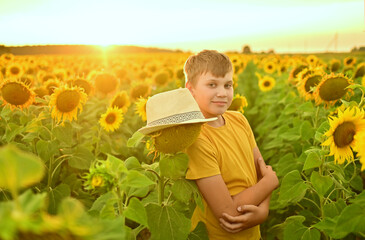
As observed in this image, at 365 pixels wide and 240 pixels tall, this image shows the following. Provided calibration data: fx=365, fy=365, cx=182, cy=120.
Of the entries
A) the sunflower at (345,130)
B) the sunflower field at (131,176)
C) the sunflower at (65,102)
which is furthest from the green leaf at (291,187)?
the sunflower at (65,102)

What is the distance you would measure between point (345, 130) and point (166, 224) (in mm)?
1061

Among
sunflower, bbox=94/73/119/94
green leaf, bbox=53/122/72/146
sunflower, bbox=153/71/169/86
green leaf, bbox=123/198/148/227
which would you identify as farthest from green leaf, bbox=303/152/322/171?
sunflower, bbox=153/71/169/86

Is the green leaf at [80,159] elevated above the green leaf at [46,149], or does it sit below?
below

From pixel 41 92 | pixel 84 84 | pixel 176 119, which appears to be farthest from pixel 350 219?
pixel 41 92

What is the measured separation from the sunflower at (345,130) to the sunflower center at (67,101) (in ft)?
6.57

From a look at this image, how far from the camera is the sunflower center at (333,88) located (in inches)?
120

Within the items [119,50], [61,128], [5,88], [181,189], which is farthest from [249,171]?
[119,50]

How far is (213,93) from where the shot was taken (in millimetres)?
2285

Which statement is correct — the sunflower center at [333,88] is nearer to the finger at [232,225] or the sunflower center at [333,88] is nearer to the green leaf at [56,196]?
the finger at [232,225]

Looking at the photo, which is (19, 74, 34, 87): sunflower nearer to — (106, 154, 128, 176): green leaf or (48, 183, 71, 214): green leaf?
(48, 183, 71, 214): green leaf

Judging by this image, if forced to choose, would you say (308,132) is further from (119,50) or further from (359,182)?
(119,50)

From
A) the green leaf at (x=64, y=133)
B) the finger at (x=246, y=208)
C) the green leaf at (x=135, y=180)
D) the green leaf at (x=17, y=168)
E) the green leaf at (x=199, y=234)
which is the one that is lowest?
the green leaf at (x=199, y=234)

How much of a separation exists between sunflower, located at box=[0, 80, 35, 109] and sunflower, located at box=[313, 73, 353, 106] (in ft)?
8.22

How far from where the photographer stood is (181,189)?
181cm
